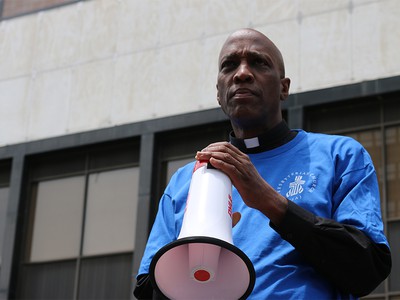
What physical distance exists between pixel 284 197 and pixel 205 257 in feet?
1.24

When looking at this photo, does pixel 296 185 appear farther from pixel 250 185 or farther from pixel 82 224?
pixel 82 224

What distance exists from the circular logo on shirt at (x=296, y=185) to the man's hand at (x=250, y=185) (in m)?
0.30

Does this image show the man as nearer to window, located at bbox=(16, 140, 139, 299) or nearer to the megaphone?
the megaphone

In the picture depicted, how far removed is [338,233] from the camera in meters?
3.45

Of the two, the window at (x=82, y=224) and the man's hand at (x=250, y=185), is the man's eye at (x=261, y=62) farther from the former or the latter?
the window at (x=82, y=224)

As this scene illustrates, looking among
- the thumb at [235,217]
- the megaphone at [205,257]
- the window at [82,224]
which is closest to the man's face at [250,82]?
the thumb at [235,217]

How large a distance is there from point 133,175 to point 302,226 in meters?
12.9

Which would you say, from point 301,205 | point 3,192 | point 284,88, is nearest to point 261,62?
point 284,88

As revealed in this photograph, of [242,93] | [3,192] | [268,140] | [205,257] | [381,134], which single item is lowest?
[205,257]

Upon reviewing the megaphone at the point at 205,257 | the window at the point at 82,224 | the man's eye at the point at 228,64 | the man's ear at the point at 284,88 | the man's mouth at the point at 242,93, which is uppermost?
the window at the point at 82,224

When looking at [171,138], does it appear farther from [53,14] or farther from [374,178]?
[374,178]

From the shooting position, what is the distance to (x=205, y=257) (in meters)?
3.36

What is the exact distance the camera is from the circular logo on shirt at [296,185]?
3.76 m

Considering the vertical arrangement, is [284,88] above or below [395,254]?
below
